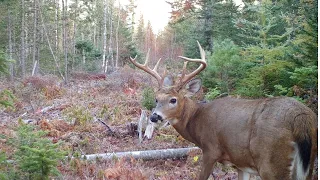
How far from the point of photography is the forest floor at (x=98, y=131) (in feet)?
21.9

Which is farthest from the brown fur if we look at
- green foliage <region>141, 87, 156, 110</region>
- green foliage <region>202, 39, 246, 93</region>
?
green foliage <region>202, 39, 246, 93</region>

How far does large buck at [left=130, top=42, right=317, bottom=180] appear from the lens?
13.5 ft

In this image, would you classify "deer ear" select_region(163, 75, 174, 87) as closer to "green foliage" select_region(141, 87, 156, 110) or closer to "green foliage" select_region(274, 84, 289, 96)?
"green foliage" select_region(274, 84, 289, 96)

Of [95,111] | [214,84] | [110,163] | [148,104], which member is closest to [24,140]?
[110,163]

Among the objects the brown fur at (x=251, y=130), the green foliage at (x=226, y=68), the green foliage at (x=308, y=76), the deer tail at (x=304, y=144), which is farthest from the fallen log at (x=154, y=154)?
the green foliage at (x=226, y=68)

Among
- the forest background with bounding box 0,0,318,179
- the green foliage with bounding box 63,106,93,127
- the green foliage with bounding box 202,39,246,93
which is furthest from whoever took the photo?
the green foliage with bounding box 202,39,246,93

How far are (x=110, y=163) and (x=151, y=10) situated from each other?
73.1m

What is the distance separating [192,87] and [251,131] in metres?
1.77

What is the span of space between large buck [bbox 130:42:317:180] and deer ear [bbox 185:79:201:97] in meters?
0.21

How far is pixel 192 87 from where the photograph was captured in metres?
6.08

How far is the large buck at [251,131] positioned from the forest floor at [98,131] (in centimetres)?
137

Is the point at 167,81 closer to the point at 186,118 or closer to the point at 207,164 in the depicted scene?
the point at 186,118

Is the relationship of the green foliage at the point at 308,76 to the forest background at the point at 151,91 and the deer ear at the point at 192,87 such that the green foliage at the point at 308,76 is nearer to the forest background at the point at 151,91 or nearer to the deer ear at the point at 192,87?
the forest background at the point at 151,91

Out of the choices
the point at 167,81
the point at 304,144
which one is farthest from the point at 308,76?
the point at 304,144
